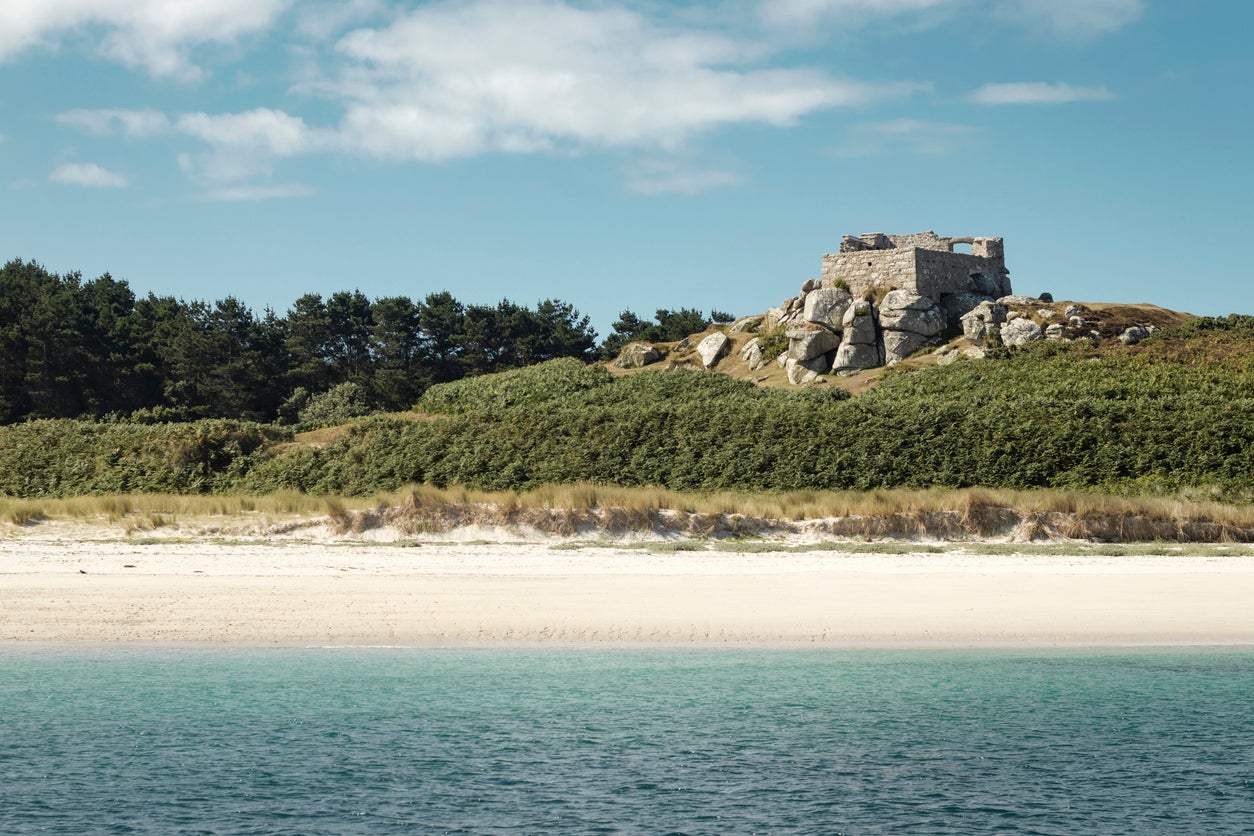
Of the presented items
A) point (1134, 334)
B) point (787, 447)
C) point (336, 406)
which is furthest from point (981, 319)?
point (336, 406)

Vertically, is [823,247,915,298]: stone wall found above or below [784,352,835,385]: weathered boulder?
above

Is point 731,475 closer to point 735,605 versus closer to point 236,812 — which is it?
point 735,605

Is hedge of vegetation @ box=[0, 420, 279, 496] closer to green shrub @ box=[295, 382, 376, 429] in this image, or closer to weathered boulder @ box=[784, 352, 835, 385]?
green shrub @ box=[295, 382, 376, 429]

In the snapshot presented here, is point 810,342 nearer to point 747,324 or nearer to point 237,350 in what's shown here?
point 747,324

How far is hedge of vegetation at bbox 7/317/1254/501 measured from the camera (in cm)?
2527

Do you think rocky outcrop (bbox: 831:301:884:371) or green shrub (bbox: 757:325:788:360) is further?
green shrub (bbox: 757:325:788:360)

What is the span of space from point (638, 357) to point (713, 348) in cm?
360

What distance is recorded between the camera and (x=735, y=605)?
1415 cm

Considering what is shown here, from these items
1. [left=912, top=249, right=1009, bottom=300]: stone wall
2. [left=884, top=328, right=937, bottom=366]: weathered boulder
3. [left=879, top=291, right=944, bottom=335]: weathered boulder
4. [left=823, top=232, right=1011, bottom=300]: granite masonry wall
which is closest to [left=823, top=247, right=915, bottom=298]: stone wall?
[left=823, top=232, right=1011, bottom=300]: granite masonry wall

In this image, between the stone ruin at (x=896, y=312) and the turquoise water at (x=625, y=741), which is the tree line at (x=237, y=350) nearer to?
the stone ruin at (x=896, y=312)

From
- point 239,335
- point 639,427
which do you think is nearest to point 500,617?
point 639,427

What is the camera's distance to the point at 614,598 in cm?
1456

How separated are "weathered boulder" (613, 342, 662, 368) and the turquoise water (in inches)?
1549

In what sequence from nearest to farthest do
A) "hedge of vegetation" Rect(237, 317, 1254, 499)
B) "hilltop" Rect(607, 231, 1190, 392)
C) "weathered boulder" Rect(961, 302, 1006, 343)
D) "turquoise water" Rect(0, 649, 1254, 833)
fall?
"turquoise water" Rect(0, 649, 1254, 833), "hedge of vegetation" Rect(237, 317, 1254, 499), "hilltop" Rect(607, 231, 1190, 392), "weathered boulder" Rect(961, 302, 1006, 343)
